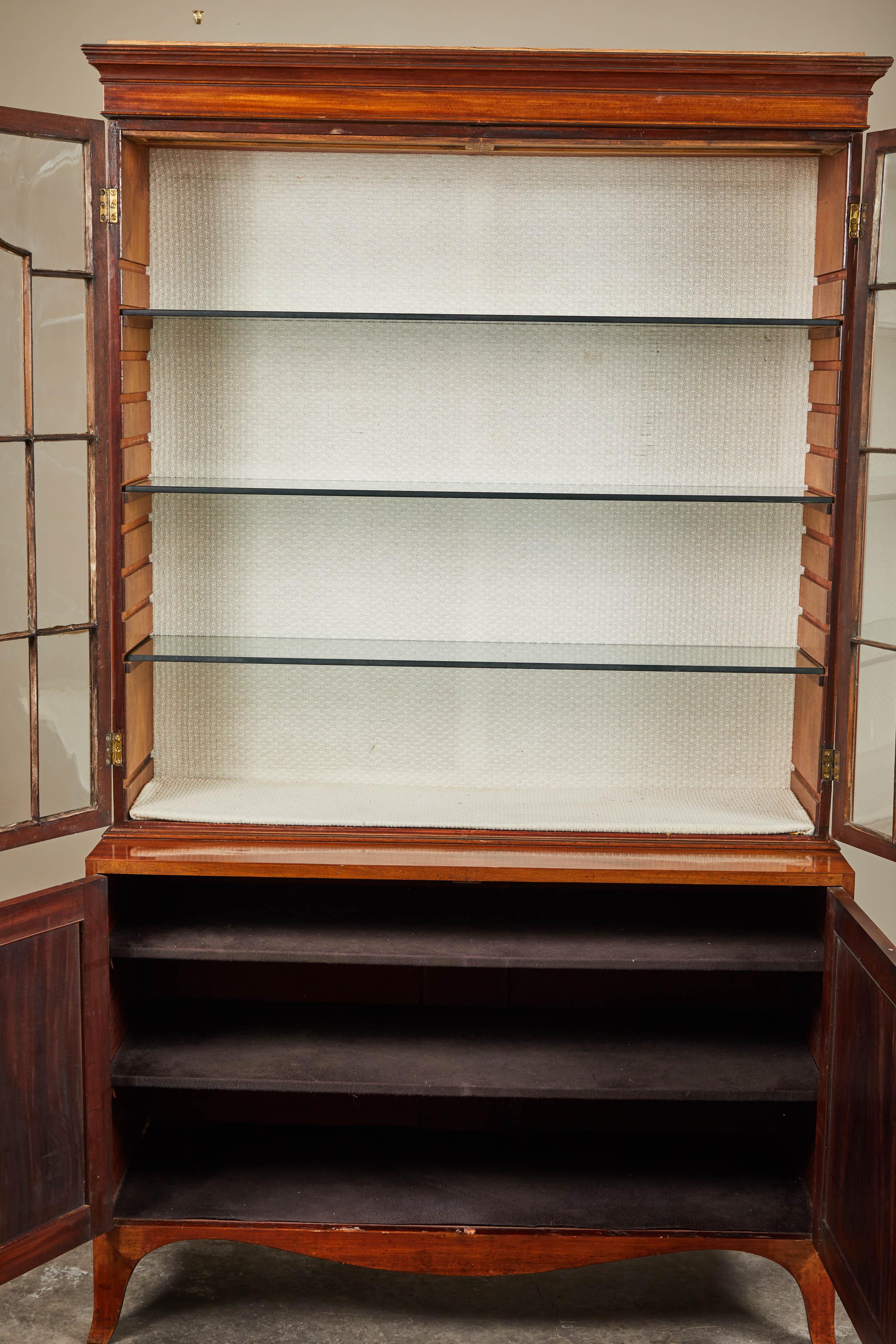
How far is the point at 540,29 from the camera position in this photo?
3045 mm

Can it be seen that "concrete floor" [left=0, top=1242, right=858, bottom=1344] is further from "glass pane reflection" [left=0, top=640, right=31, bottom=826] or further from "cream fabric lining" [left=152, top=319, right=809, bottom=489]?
"cream fabric lining" [left=152, top=319, right=809, bottom=489]

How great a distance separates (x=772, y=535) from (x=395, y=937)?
1.08 metres

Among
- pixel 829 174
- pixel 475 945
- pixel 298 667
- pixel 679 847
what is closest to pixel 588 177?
pixel 829 174

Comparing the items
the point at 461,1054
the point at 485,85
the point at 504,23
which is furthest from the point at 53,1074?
the point at 504,23

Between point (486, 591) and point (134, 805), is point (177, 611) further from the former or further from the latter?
point (486, 591)

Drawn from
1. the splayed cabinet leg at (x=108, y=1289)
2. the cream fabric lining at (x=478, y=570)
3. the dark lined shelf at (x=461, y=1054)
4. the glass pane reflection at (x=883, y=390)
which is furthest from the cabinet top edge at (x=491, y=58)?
the splayed cabinet leg at (x=108, y=1289)

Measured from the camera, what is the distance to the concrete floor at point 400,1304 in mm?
2217

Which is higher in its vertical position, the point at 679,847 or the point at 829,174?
the point at 829,174

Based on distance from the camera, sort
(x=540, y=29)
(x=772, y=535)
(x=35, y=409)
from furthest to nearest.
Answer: (x=540, y=29), (x=772, y=535), (x=35, y=409)

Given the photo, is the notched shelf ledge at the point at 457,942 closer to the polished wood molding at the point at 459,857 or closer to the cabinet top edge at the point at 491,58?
the polished wood molding at the point at 459,857

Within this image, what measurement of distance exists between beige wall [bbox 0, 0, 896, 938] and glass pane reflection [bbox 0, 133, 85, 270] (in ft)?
4.04

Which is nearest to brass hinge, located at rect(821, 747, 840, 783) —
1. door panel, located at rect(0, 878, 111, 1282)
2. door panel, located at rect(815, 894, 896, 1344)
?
door panel, located at rect(815, 894, 896, 1344)

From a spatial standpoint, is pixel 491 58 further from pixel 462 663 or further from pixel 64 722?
pixel 64 722

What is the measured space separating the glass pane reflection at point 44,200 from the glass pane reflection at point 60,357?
0.15ft
